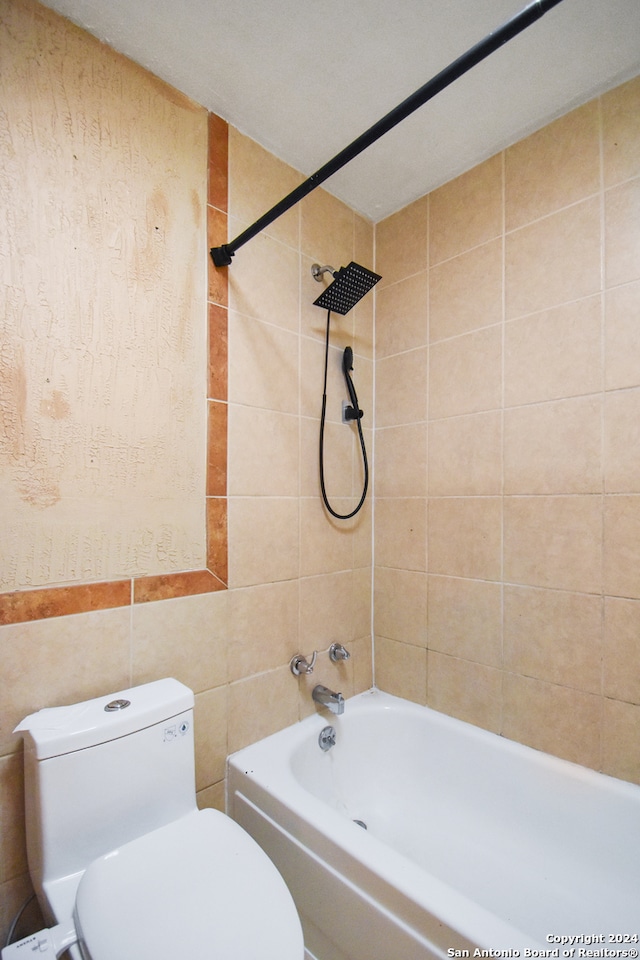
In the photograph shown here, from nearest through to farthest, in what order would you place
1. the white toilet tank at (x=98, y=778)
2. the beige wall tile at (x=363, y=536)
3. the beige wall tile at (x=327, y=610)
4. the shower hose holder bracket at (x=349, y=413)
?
1. the white toilet tank at (x=98, y=778)
2. the beige wall tile at (x=327, y=610)
3. the shower hose holder bracket at (x=349, y=413)
4. the beige wall tile at (x=363, y=536)

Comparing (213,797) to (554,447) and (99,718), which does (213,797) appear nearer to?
(99,718)

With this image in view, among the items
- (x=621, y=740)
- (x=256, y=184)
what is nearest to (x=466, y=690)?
(x=621, y=740)

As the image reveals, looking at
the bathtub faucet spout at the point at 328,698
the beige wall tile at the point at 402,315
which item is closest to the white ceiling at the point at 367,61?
the beige wall tile at the point at 402,315

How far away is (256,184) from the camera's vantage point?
1.50 meters

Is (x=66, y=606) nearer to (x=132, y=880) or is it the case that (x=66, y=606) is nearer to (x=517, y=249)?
(x=132, y=880)

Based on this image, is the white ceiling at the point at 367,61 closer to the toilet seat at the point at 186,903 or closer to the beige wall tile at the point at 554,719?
the beige wall tile at the point at 554,719

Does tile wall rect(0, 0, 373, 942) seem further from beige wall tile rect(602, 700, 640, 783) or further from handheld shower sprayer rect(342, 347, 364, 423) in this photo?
beige wall tile rect(602, 700, 640, 783)

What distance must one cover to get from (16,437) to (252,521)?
0.70 meters

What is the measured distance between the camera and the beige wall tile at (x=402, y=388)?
1.76 metres

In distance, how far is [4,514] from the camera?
38.7 inches

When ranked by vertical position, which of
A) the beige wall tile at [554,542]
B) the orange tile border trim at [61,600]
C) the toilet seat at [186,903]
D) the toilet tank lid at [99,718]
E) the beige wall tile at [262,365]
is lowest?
the toilet seat at [186,903]

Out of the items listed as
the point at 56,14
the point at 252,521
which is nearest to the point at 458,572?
the point at 252,521

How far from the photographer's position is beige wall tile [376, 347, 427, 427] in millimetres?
1761

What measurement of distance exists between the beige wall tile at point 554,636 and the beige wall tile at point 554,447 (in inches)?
13.4
